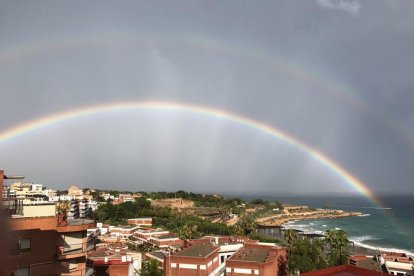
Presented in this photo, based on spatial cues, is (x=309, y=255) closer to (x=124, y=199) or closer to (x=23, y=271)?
(x=23, y=271)

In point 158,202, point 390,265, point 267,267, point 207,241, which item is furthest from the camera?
point 158,202

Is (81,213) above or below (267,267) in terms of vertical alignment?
above

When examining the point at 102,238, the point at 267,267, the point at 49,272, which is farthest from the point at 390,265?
the point at 102,238

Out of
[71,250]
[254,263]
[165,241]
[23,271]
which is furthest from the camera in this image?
[165,241]

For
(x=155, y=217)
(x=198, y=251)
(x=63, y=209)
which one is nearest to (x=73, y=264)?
(x=63, y=209)

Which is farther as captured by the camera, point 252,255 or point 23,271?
Answer: point 252,255

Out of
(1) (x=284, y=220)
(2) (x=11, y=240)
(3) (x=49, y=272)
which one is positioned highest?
(2) (x=11, y=240)

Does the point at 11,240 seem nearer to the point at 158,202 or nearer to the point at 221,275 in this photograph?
the point at 221,275
